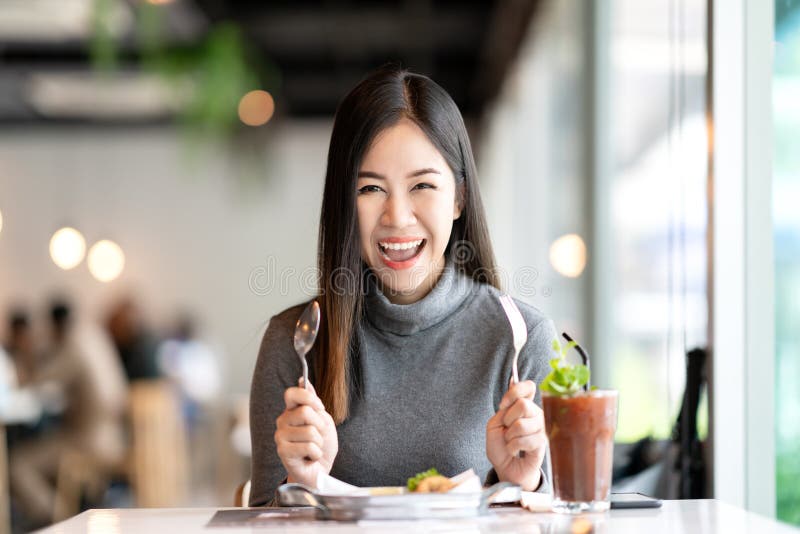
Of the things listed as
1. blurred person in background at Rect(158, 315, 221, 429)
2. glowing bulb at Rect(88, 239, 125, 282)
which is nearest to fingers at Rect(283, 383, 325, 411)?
glowing bulb at Rect(88, 239, 125, 282)

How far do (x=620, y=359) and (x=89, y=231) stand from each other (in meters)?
8.20

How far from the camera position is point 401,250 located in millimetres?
1627

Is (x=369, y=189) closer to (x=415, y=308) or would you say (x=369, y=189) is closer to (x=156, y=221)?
(x=415, y=308)

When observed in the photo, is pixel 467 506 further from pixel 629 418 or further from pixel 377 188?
pixel 629 418

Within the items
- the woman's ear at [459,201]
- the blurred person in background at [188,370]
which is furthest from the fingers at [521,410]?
the blurred person in background at [188,370]

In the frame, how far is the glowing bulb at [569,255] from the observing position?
4.25 meters

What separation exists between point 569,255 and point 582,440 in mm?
3294

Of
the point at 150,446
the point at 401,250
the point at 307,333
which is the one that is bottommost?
the point at 150,446

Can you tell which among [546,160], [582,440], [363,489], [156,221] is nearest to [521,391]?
[582,440]

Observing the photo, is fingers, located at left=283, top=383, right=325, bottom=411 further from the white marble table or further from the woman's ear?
the woman's ear

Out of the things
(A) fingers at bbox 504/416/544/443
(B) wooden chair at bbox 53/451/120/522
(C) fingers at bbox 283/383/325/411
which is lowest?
(B) wooden chair at bbox 53/451/120/522

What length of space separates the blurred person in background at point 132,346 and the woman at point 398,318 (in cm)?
552

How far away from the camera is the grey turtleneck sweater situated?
164 centimetres

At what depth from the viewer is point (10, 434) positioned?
5.89m
